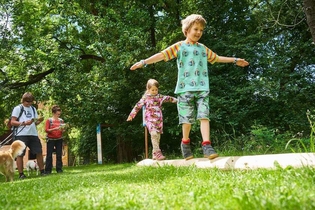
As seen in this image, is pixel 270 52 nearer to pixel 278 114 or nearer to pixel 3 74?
pixel 278 114

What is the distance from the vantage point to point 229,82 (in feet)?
37.8

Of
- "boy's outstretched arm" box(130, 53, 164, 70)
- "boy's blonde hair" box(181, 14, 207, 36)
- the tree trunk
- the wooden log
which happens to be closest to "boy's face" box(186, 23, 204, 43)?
"boy's blonde hair" box(181, 14, 207, 36)

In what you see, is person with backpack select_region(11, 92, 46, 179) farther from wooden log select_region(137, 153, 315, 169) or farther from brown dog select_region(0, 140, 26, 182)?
wooden log select_region(137, 153, 315, 169)

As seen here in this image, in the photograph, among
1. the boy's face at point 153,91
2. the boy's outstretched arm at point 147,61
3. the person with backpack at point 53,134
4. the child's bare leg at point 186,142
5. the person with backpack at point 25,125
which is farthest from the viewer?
the person with backpack at point 53,134

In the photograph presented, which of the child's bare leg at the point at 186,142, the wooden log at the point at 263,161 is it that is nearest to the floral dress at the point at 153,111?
the child's bare leg at the point at 186,142

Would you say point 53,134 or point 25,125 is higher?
point 25,125

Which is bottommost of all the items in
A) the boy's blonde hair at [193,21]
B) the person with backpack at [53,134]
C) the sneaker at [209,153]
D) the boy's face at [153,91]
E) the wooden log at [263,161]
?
the wooden log at [263,161]

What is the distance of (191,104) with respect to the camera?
17.0 feet

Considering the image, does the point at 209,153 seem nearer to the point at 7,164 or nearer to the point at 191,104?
the point at 191,104

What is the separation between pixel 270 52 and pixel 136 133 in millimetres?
5195

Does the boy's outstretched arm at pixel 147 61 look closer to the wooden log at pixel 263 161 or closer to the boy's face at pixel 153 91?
the wooden log at pixel 263 161

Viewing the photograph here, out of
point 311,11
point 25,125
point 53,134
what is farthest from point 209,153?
point 53,134

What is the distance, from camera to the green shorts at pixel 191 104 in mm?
4988

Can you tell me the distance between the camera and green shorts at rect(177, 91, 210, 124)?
196 inches
